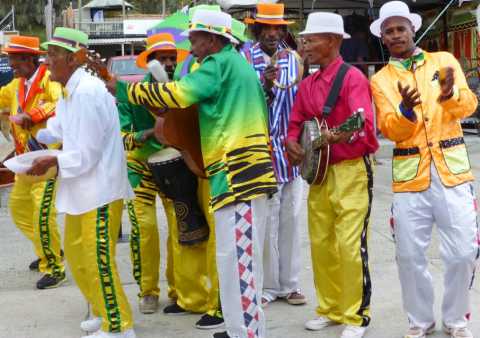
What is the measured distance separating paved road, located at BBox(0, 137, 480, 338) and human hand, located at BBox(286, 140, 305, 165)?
110 cm

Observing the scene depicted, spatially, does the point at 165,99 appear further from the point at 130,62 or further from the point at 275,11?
the point at 130,62

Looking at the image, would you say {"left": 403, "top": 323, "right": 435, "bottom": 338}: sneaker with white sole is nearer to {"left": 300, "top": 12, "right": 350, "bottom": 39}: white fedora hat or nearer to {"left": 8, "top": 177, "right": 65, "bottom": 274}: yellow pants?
{"left": 300, "top": 12, "right": 350, "bottom": 39}: white fedora hat

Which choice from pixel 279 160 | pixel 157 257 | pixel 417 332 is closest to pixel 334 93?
pixel 279 160

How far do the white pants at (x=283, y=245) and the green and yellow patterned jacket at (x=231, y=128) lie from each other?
135cm

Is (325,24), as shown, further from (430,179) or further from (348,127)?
(430,179)

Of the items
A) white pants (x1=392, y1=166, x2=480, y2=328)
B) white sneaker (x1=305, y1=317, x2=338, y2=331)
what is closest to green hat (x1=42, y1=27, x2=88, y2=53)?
white pants (x1=392, y1=166, x2=480, y2=328)

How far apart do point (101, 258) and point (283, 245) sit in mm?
1541

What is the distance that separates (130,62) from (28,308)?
41.1 feet

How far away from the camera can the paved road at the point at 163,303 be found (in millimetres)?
5086

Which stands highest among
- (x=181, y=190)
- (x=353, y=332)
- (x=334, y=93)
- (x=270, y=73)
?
(x=270, y=73)

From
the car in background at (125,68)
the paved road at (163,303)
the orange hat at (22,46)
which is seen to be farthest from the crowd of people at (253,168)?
the car in background at (125,68)

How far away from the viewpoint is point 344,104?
15.5 ft

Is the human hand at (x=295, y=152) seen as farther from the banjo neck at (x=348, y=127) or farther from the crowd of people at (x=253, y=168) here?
the banjo neck at (x=348, y=127)

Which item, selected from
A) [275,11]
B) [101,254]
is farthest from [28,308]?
[275,11]
